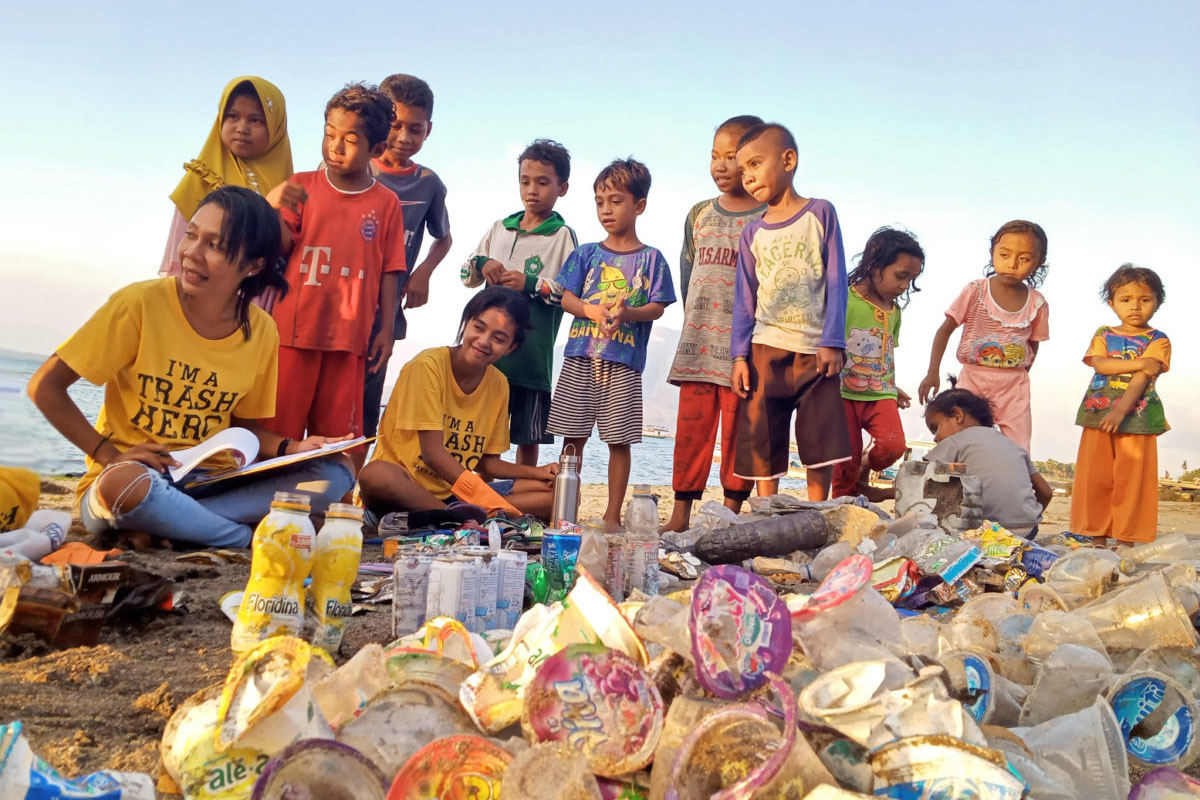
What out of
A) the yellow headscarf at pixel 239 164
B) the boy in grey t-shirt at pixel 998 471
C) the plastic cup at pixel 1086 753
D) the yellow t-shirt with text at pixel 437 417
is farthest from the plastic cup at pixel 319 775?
the boy in grey t-shirt at pixel 998 471

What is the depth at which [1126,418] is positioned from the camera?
220 inches

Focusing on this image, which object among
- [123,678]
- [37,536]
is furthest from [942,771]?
[37,536]

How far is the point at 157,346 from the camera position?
3281 millimetres

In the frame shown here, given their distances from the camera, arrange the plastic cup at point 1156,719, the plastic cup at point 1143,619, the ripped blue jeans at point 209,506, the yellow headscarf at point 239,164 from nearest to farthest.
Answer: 1. the plastic cup at point 1156,719
2. the plastic cup at point 1143,619
3. the ripped blue jeans at point 209,506
4. the yellow headscarf at point 239,164

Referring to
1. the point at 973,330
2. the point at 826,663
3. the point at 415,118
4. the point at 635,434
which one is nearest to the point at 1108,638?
the point at 826,663

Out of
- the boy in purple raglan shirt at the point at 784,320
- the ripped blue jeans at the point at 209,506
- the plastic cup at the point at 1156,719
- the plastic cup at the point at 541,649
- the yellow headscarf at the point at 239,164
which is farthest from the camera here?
the boy in purple raglan shirt at the point at 784,320

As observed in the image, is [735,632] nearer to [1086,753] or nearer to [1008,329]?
[1086,753]

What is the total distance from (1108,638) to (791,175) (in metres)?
3.04

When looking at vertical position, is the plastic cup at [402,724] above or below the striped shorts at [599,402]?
below

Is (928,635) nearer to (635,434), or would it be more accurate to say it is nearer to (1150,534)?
(635,434)

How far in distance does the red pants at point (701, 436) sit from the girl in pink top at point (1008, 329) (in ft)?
6.13

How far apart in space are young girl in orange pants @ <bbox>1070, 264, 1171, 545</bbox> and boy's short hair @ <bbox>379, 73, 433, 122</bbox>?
464 centimetres

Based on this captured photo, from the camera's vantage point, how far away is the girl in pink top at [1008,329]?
5.59m

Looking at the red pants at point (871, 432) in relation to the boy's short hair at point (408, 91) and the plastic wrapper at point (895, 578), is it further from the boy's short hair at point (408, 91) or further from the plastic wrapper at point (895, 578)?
the boy's short hair at point (408, 91)
